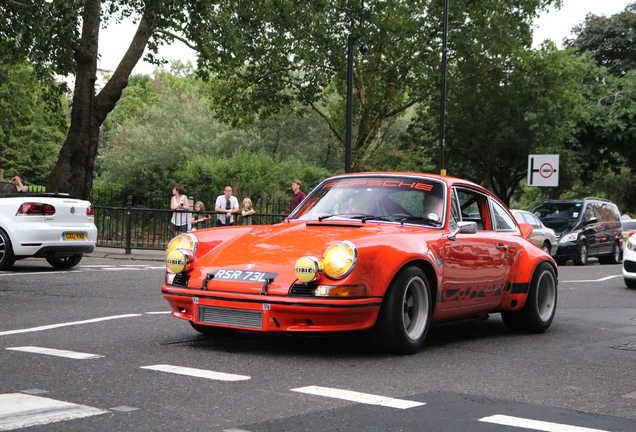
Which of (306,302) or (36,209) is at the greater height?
(36,209)

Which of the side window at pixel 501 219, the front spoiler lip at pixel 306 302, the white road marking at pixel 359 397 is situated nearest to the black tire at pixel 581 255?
the side window at pixel 501 219

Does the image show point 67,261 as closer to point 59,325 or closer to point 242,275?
point 59,325

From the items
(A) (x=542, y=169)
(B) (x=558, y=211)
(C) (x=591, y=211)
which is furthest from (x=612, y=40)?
(B) (x=558, y=211)

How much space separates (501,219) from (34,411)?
5509 millimetres

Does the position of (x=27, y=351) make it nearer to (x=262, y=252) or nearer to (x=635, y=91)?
(x=262, y=252)

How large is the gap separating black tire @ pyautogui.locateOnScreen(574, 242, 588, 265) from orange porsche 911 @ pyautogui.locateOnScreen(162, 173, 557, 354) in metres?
17.2

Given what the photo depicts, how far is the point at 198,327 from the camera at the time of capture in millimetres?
7723

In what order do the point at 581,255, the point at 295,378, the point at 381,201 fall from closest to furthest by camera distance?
the point at 295,378 < the point at 381,201 < the point at 581,255

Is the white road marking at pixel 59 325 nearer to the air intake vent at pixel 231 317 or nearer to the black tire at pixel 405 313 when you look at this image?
the air intake vent at pixel 231 317

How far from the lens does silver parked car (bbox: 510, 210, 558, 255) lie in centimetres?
2276

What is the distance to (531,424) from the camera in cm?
487

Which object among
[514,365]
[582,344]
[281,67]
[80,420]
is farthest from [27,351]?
[281,67]

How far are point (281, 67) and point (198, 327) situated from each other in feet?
80.4

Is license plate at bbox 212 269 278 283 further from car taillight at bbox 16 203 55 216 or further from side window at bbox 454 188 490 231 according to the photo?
car taillight at bbox 16 203 55 216
